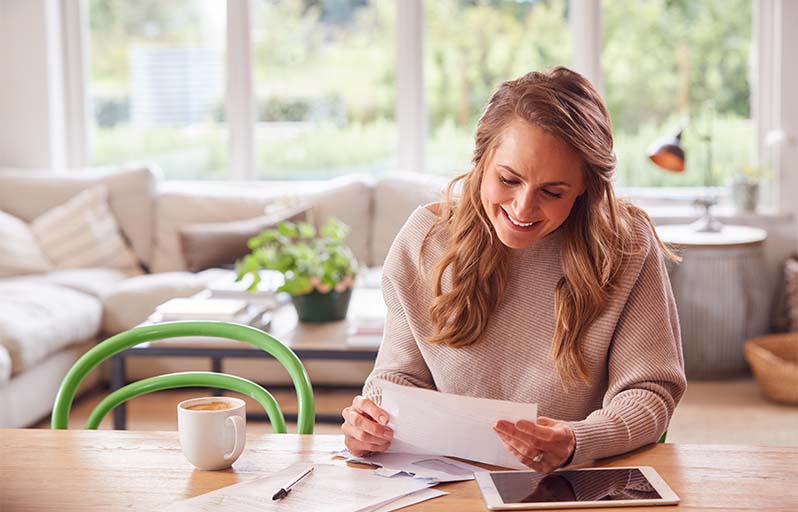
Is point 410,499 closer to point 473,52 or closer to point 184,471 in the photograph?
point 184,471

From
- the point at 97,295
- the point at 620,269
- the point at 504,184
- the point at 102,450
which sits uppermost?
the point at 504,184

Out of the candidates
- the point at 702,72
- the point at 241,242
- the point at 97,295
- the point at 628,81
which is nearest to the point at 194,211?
the point at 241,242

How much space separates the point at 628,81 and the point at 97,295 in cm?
273

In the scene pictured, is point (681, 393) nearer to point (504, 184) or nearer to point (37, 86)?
point (504, 184)

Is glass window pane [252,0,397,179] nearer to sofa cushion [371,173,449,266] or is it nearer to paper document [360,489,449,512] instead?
sofa cushion [371,173,449,266]

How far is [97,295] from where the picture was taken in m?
4.30

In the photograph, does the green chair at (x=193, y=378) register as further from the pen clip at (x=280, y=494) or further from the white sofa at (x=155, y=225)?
the white sofa at (x=155, y=225)

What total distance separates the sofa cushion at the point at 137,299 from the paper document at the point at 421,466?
2943 millimetres

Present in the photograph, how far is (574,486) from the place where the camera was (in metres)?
1.25

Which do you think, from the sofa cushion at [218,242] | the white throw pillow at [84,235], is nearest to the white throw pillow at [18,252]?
the white throw pillow at [84,235]

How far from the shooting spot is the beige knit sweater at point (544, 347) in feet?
4.72

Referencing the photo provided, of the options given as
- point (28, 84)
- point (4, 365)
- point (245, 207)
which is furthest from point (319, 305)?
point (28, 84)

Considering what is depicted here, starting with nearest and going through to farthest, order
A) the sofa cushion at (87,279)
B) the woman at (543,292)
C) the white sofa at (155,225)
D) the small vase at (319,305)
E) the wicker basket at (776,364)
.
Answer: the woman at (543,292), the small vase at (319,305), the wicker basket at (776,364), the white sofa at (155,225), the sofa cushion at (87,279)

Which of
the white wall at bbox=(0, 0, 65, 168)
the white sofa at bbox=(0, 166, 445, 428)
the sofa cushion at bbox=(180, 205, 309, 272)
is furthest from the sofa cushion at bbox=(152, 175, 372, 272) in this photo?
the white wall at bbox=(0, 0, 65, 168)
